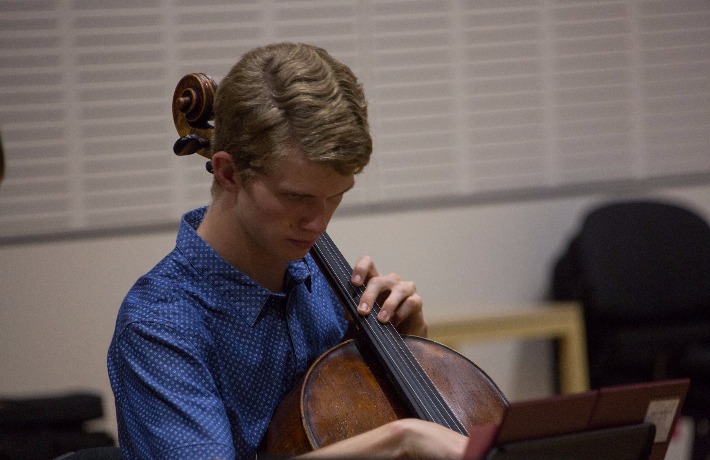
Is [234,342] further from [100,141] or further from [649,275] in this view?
[649,275]

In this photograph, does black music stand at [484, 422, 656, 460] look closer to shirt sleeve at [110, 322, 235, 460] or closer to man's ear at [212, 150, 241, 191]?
shirt sleeve at [110, 322, 235, 460]

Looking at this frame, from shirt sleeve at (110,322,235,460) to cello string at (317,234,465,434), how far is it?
30 cm

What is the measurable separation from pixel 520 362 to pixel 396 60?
1.27 m

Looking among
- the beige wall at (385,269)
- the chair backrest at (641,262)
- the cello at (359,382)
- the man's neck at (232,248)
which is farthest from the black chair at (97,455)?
the chair backrest at (641,262)

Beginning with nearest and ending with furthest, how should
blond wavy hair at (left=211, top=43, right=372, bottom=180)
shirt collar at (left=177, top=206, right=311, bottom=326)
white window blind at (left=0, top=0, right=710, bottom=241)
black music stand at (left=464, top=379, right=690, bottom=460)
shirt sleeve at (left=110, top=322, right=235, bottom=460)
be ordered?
black music stand at (left=464, top=379, right=690, bottom=460) < shirt sleeve at (left=110, top=322, right=235, bottom=460) < blond wavy hair at (left=211, top=43, right=372, bottom=180) < shirt collar at (left=177, top=206, right=311, bottom=326) < white window blind at (left=0, top=0, right=710, bottom=241)

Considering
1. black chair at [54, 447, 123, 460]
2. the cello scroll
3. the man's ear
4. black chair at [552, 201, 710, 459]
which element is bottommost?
black chair at [552, 201, 710, 459]

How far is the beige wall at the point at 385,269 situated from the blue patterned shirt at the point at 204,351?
1.59m

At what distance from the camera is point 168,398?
→ 133 centimetres

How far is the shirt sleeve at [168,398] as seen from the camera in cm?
132

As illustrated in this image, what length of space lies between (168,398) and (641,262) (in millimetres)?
2379

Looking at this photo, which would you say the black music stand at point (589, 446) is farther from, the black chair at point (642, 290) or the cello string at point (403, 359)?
the black chair at point (642, 290)

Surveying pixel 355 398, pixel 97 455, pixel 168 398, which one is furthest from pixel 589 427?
pixel 97 455

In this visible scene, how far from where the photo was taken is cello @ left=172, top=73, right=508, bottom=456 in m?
1.42

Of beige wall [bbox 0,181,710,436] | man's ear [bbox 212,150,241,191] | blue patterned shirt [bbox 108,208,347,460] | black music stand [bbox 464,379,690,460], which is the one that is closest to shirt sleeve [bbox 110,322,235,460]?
blue patterned shirt [bbox 108,208,347,460]
